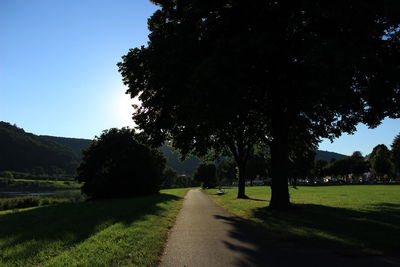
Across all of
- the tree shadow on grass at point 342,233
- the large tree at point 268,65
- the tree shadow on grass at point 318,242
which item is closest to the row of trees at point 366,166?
the large tree at point 268,65

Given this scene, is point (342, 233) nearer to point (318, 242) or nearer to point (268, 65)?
point (318, 242)

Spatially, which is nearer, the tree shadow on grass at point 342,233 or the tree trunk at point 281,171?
the tree shadow on grass at point 342,233

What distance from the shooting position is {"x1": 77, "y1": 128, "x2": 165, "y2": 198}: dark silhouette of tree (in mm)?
40562

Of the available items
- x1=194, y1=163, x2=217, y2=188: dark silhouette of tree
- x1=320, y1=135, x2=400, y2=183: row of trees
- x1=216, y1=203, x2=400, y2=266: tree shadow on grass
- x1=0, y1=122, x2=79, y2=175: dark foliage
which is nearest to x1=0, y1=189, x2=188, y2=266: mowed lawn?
x1=216, y1=203, x2=400, y2=266: tree shadow on grass

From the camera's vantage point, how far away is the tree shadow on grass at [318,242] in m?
7.36

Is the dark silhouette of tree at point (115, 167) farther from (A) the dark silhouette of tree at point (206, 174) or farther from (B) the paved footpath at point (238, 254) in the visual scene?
(A) the dark silhouette of tree at point (206, 174)

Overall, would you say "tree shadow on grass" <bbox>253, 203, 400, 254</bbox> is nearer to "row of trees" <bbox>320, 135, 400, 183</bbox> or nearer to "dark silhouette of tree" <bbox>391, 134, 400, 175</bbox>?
"dark silhouette of tree" <bbox>391, 134, 400, 175</bbox>

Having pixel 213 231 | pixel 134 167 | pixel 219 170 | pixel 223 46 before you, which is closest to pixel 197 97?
pixel 223 46

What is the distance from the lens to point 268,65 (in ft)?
54.2

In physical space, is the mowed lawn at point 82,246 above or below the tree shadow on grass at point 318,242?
below

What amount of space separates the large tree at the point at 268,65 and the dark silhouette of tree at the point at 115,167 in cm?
2265

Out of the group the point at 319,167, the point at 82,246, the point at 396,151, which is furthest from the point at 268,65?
the point at 319,167

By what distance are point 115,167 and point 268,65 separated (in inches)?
1165

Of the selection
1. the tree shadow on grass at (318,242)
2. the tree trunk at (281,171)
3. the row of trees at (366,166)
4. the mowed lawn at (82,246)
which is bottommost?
the mowed lawn at (82,246)
